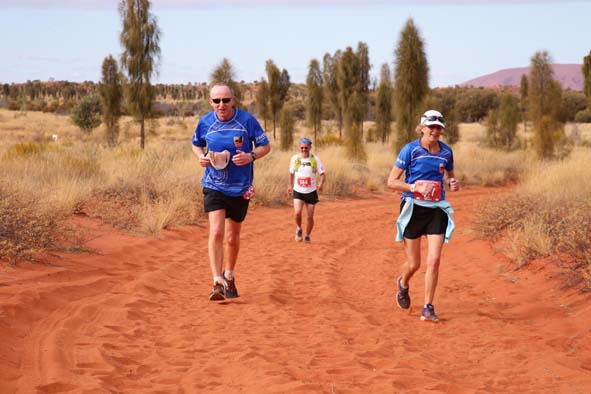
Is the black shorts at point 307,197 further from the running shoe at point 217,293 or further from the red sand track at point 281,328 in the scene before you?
the running shoe at point 217,293

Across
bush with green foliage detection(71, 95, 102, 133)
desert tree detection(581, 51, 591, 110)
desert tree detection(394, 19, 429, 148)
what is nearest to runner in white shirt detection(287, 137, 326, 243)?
desert tree detection(394, 19, 429, 148)

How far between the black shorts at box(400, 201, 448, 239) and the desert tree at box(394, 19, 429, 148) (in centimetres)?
1874

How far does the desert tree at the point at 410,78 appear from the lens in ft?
83.0

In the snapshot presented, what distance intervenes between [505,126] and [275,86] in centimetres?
1347

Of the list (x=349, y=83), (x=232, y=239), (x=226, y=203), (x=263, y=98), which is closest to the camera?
(x=226, y=203)

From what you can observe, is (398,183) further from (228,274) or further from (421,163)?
(228,274)

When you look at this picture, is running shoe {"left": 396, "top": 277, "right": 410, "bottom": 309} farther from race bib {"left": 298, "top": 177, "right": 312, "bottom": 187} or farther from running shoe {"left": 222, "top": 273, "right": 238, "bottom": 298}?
race bib {"left": 298, "top": 177, "right": 312, "bottom": 187}

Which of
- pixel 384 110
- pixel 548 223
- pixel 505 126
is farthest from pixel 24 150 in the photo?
pixel 384 110

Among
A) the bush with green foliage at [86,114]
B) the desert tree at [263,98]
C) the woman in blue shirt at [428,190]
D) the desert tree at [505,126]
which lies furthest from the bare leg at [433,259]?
the bush with green foliage at [86,114]

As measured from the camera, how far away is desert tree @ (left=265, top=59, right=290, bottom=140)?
40.0 meters

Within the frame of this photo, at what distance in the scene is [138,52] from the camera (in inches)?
1009

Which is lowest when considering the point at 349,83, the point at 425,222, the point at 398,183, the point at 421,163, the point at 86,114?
the point at 425,222

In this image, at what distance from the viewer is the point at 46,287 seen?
723 cm

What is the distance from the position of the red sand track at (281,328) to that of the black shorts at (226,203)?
98 cm
